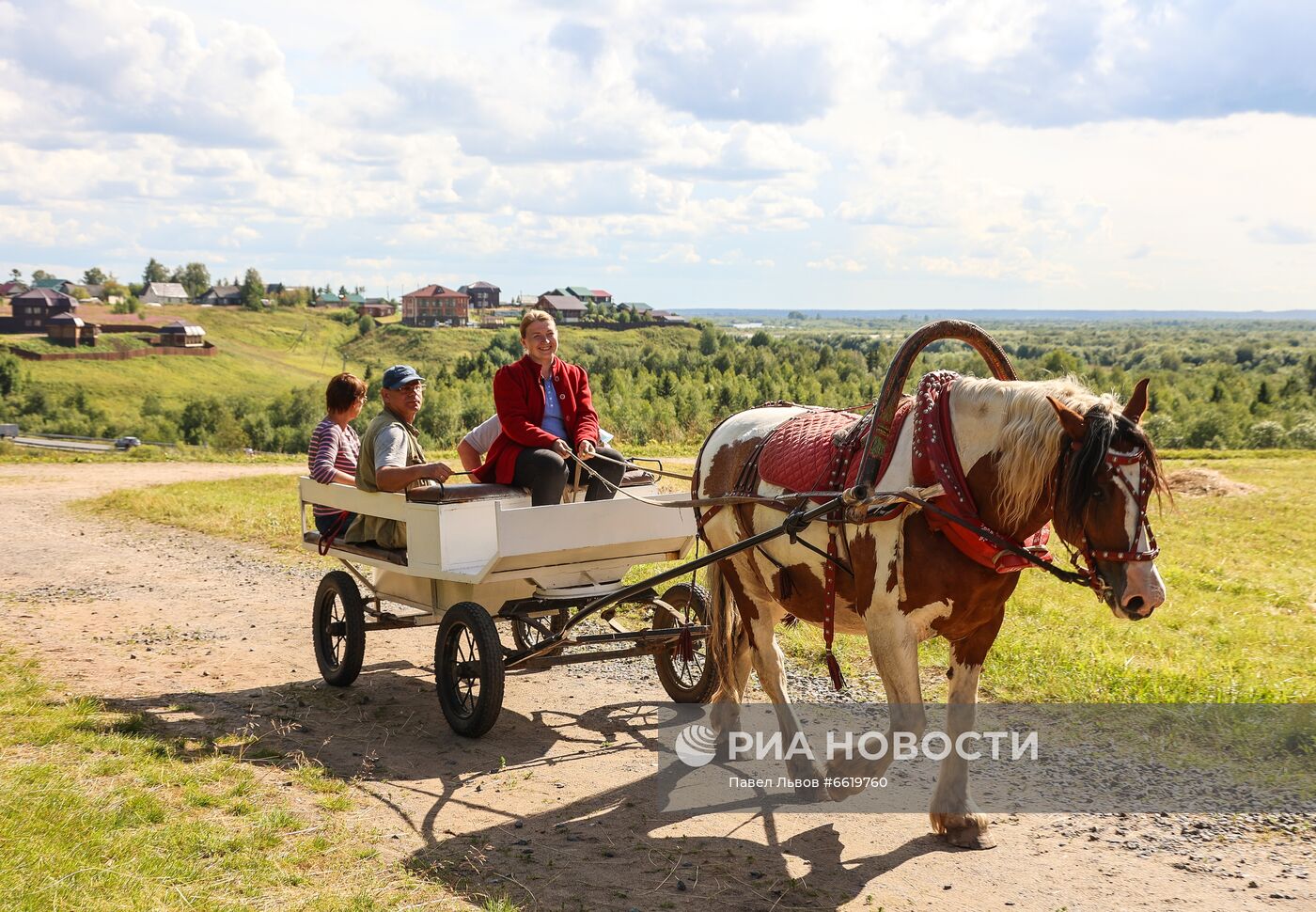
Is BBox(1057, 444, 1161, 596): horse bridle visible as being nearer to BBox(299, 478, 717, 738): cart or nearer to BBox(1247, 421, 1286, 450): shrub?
BBox(299, 478, 717, 738): cart

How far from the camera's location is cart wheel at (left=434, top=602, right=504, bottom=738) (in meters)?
6.21

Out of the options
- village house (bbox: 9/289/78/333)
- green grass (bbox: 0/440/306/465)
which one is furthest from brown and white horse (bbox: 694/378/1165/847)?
village house (bbox: 9/289/78/333)

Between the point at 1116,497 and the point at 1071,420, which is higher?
the point at 1071,420

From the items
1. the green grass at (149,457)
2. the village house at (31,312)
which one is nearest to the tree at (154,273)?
the village house at (31,312)

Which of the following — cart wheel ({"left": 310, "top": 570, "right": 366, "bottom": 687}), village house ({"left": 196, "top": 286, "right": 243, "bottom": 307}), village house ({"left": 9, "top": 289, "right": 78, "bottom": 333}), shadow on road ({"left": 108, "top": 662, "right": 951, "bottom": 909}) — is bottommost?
shadow on road ({"left": 108, "top": 662, "right": 951, "bottom": 909})

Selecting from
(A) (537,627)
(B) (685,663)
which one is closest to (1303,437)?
(B) (685,663)

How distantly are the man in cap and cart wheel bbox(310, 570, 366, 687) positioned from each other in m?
0.36

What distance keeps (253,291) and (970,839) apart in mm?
153979

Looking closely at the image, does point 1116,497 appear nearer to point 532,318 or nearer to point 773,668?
point 773,668

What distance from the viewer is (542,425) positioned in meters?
7.05

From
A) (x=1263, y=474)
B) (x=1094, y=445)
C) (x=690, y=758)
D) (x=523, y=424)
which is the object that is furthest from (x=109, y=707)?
(x=1263, y=474)

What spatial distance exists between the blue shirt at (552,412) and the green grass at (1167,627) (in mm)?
2822

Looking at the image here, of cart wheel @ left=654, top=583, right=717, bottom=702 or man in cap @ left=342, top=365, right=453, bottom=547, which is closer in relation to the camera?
man in cap @ left=342, top=365, right=453, bottom=547

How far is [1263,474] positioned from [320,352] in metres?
115
